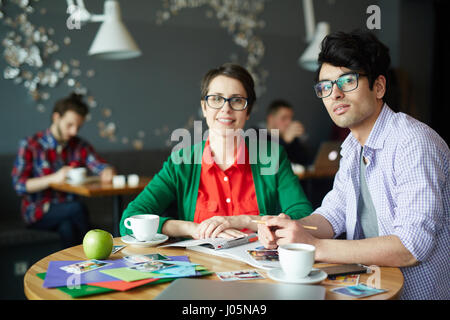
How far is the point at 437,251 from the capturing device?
1311mm

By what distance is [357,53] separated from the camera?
146 centimetres

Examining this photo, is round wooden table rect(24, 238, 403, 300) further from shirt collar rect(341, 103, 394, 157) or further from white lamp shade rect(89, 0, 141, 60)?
white lamp shade rect(89, 0, 141, 60)

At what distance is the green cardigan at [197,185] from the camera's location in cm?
176

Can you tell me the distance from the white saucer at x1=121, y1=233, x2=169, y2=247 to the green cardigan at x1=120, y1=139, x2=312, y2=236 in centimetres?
24

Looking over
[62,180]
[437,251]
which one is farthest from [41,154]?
[437,251]

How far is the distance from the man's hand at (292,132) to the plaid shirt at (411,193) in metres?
2.76

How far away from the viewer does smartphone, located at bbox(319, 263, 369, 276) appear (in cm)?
110

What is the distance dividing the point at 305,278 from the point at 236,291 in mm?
176

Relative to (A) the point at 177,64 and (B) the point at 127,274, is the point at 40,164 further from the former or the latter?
(B) the point at 127,274

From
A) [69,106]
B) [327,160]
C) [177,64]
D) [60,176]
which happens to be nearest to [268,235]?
[60,176]

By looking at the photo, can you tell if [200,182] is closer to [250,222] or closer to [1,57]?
[250,222]

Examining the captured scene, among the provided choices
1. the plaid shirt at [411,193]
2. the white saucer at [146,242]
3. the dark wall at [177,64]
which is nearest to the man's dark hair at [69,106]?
the dark wall at [177,64]

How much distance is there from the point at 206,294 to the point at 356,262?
1.41 ft

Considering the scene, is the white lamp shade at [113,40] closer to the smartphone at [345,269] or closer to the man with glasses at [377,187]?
the man with glasses at [377,187]
